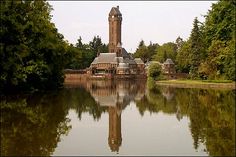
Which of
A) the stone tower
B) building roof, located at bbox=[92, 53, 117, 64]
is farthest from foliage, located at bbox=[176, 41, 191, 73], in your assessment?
the stone tower

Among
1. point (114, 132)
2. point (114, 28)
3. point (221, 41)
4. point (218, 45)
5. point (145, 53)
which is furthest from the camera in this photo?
point (145, 53)

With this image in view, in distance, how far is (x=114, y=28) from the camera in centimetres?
14038

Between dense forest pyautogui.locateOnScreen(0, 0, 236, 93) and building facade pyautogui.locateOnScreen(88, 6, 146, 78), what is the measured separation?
154 feet

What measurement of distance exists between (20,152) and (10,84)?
27.8 metres

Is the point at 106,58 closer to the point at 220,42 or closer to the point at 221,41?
the point at 221,41

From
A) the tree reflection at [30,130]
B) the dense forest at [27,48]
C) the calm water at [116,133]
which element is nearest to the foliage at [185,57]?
the dense forest at [27,48]

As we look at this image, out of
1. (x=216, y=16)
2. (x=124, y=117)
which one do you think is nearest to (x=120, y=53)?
(x=216, y=16)

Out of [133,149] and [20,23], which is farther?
[20,23]

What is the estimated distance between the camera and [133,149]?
14344 millimetres

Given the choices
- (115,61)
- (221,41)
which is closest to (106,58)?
(115,61)

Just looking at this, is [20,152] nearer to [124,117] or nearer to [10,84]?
[124,117]

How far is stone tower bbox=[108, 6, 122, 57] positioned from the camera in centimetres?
13938

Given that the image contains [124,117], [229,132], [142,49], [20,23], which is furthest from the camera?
[142,49]

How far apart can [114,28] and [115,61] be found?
524 inches
